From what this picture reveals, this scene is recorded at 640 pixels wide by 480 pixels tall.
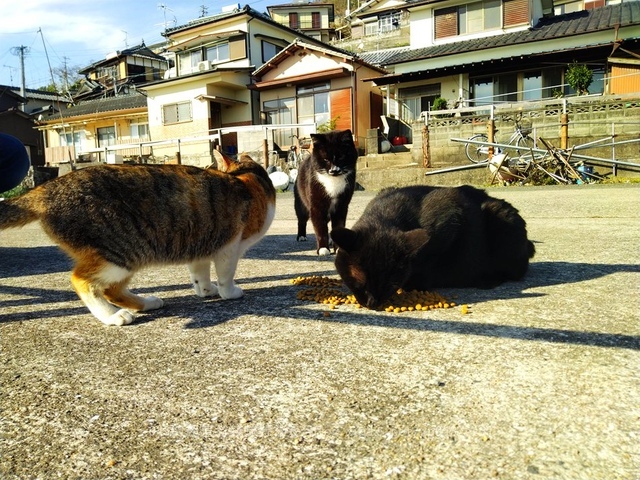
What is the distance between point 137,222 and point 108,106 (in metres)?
31.6

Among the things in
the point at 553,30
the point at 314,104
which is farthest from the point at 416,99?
the point at 553,30

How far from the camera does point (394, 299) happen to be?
2.79m

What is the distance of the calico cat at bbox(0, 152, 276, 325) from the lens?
2303 millimetres

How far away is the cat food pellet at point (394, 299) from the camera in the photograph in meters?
2.64

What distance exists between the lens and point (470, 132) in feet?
50.5

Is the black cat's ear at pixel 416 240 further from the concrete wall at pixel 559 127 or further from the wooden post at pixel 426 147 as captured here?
the wooden post at pixel 426 147

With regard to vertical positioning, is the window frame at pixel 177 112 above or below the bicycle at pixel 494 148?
above

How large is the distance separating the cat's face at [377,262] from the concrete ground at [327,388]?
12 centimetres

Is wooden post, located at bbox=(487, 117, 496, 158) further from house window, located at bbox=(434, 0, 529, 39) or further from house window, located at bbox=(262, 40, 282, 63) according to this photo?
house window, located at bbox=(262, 40, 282, 63)

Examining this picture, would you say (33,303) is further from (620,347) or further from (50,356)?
(620,347)

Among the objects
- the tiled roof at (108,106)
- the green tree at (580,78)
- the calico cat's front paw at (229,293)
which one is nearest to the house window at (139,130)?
the tiled roof at (108,106)

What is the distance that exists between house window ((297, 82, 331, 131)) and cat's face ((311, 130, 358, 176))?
1796 centimetres

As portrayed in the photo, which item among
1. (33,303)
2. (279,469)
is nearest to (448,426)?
(279,469)

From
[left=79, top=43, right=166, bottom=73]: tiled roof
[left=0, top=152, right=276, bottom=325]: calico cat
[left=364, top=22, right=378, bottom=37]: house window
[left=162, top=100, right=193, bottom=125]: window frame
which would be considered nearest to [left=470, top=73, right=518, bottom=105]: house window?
[left=162, top=100, right=193, bottom=125]: window frame
